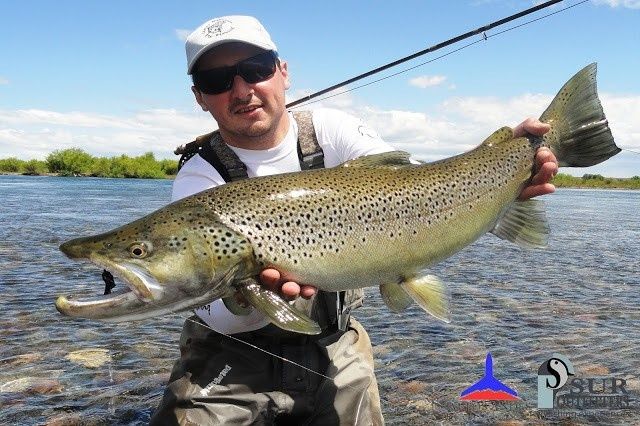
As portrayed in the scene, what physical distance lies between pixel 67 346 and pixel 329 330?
334cm

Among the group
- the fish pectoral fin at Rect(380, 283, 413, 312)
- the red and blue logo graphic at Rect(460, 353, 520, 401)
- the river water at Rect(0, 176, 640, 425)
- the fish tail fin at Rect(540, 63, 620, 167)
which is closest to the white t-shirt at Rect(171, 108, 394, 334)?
the fish pectoral fin at Rect(380, 283, 413, 312)

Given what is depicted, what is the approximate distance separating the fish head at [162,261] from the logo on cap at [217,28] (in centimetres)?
118

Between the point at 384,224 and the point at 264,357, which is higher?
the point at 384,224

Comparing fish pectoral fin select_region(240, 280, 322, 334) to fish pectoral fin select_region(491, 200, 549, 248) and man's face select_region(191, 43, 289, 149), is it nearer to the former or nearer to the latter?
man's face select_region(191, 43, 289, 149)

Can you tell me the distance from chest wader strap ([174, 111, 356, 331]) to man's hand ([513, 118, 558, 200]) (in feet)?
3.63

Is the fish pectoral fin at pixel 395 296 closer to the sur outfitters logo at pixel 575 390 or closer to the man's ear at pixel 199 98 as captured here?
the man's ear at pixel 199 98

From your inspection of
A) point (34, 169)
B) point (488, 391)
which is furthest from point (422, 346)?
point (34, 169)

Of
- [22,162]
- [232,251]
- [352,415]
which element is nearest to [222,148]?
[232,251]

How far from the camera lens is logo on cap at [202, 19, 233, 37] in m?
3.58

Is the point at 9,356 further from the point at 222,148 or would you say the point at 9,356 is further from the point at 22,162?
the point at 22,162

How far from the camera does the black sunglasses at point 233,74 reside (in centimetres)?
358

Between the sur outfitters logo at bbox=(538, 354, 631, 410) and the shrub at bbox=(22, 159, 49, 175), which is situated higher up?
the shrub at bbox=(22, 159, 49, 175)

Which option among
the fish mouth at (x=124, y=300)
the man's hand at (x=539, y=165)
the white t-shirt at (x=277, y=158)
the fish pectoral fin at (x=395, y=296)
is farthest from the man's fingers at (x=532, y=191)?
the fish mouth at (x=124, y=300)

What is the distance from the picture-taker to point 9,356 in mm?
5711
